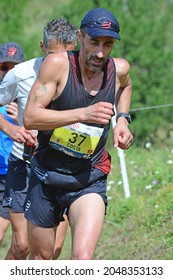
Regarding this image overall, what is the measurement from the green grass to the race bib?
1807mm

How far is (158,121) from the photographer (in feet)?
37.8

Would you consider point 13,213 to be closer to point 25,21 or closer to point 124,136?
point 124,136

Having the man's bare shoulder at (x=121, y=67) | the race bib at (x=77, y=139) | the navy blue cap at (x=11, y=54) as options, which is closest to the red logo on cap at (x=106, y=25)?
the man's bare shoulder at (x=121, y=67)

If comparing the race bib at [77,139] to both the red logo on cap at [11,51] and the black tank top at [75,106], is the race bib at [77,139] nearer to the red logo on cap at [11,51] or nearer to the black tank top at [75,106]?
the black tank top at [75,106]

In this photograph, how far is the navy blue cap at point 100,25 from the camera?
17.9 ft

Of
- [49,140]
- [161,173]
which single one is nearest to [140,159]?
[161,173]

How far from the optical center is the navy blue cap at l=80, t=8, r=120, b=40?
215 inches

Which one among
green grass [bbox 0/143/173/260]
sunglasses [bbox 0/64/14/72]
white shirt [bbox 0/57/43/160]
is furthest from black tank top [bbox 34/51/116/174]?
sunglasses [bbox 0/64/14/72]

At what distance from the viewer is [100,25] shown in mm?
5473

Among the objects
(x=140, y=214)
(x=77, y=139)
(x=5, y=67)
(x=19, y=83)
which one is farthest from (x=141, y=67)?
(x=77, y=139)

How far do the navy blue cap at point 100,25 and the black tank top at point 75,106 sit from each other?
11.2 inches

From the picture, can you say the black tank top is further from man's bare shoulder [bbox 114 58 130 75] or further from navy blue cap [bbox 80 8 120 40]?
navy blue cap [bbox 80 8 120 40]

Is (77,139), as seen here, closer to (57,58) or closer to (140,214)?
(57,58)

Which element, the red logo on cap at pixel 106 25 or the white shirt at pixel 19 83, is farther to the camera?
the white shirt at pixel 19 83
